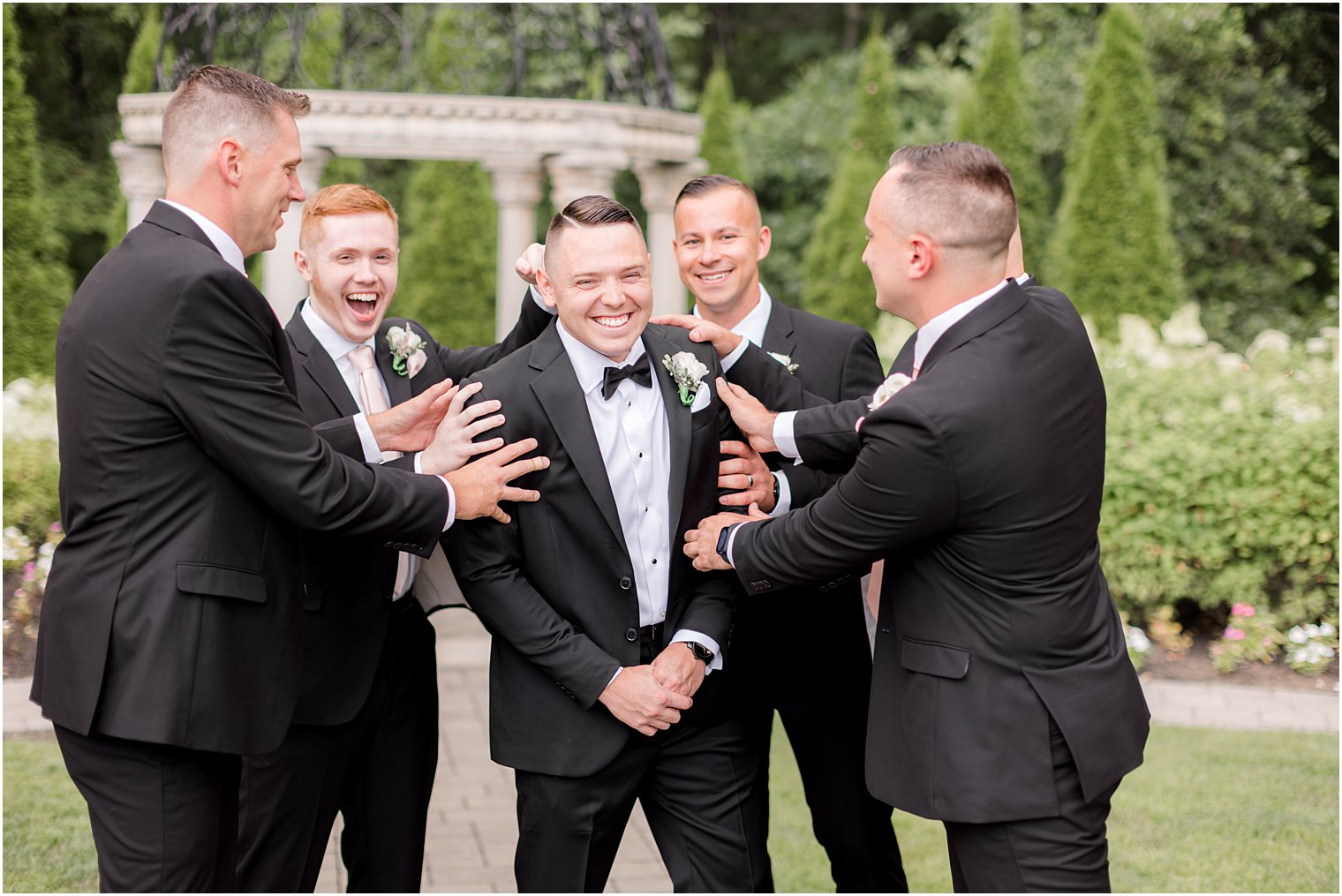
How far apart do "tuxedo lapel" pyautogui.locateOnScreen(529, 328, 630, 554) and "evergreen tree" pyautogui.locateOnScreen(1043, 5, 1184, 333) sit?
40.1 ft

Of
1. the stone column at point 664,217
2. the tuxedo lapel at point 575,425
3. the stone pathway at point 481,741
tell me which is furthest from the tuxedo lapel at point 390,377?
the stone column at point 664,217

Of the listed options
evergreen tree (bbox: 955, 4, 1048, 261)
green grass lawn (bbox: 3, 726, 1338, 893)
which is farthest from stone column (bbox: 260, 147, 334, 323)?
evergreen tree (bbox: 955, 4, 1048, 261)

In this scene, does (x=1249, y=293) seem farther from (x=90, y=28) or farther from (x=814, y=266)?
(x=90, y=28)

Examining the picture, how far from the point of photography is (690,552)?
358 cm

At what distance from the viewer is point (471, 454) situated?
352 centimetres

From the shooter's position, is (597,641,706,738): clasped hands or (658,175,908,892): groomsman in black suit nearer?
(597,641,706,738): clasped hands

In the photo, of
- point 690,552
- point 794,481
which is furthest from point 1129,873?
point 690,552

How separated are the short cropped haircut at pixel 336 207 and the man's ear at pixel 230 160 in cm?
79

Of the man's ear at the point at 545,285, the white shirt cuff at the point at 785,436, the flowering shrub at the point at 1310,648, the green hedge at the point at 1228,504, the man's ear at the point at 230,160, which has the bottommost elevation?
the flowering shrub at the point at 1310,648

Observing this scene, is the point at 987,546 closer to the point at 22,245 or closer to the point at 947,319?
the point at 947,319

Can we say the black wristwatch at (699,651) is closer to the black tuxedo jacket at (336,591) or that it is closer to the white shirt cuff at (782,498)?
the white shirt cuff at (782,498)

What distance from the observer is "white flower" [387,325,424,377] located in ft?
13.8

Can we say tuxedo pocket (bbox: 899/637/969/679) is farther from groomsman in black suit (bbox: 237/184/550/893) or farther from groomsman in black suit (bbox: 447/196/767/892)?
groomsman in black suit (bbox: 237/184/550/893)

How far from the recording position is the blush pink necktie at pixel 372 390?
160 inches
